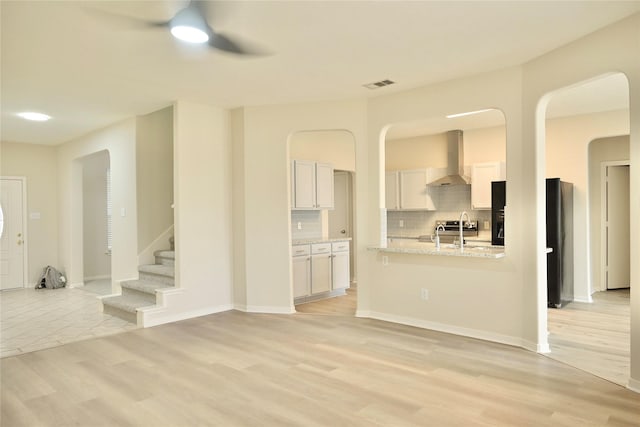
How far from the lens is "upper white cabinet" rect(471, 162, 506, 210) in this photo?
270 inches

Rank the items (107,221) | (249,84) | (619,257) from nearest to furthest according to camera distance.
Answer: (249,84) < (619,257) < (107,221)

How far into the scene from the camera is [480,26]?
3.32 m

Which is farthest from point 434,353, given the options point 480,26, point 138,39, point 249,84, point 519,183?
point 138,39

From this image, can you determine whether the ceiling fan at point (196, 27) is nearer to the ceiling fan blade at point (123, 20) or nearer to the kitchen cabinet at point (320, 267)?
the ceiling fan blade at point (123, 20)

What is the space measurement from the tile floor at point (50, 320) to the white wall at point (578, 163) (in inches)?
248

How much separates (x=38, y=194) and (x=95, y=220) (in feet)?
3.89

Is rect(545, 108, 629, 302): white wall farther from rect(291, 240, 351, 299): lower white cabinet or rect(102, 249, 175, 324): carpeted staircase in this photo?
rect(102, 249, 175, 324): carpeted staircase

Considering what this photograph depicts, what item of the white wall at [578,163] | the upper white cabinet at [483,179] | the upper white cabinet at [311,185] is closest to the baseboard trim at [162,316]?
the upper white cabinet at [311,185]

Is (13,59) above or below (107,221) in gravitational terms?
above

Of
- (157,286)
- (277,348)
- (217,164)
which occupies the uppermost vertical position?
(217,164)

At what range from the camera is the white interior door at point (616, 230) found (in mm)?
7348

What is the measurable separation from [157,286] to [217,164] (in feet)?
5.95

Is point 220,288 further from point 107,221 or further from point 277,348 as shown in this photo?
point 107,221

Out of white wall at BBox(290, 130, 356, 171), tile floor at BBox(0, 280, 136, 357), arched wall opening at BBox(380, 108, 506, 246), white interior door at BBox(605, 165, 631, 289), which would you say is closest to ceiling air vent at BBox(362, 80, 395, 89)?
arched wall opening at BBox(380, 108, 506, 246)
